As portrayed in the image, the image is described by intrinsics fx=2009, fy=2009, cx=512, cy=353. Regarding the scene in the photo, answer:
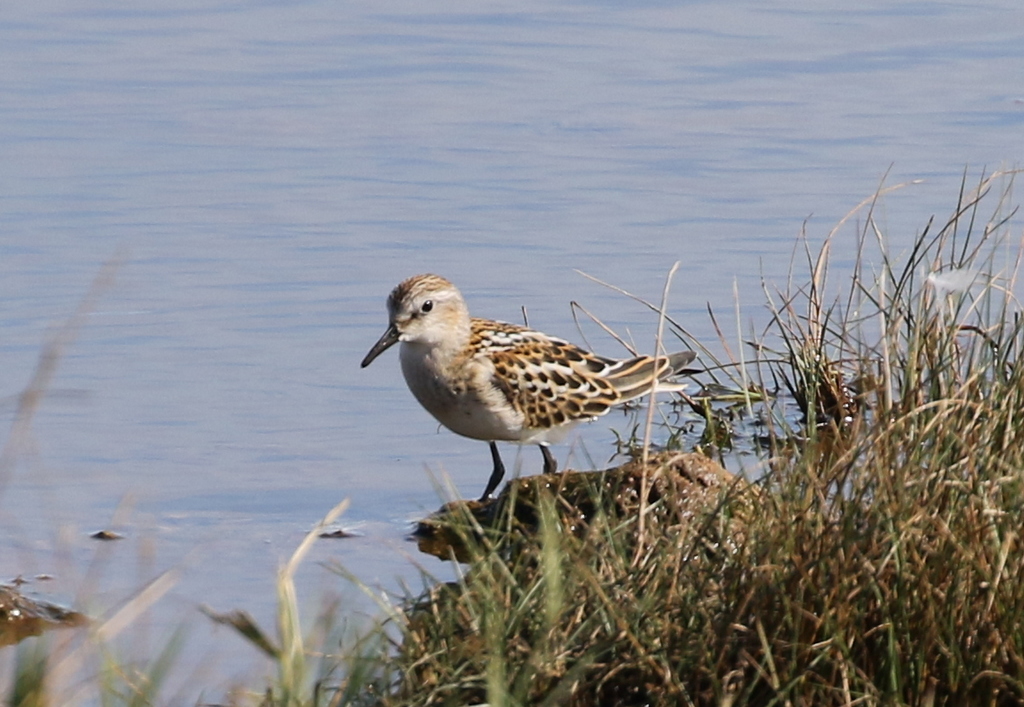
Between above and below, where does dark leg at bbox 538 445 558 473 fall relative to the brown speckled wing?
below

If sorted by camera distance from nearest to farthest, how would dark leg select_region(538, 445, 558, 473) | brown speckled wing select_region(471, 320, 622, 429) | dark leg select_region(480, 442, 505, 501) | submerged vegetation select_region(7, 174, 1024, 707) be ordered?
Result: submerged vegetation select_region(7, 174, 1024, 707) < dark leg select_region(480, 442, 505, 501) < brown speckled wing select_region(471, 320, 622, 429) < dark leg select_region(538, 445, 558, 473)

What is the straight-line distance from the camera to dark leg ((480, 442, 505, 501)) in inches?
308

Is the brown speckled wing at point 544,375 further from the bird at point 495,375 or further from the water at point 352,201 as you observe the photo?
the water at point 352,201

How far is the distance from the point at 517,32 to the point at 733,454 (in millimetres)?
7727

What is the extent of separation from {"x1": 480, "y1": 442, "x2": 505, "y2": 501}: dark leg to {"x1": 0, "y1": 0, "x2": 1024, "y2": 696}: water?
8.6 inches

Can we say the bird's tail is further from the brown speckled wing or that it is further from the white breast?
the white breast

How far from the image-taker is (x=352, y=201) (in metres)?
11.5

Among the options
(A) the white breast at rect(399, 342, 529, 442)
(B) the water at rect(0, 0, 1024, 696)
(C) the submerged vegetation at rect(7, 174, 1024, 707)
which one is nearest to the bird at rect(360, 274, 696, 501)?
(A) the white breast at rect(399, 342, 529, 442)

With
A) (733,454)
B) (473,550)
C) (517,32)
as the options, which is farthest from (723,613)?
(517,32)

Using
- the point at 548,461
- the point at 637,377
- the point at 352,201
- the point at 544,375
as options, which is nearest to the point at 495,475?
the point at 548,461

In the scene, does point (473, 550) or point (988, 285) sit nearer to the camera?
point (473, 550)

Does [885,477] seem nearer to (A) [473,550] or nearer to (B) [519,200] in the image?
(A) [473,550]

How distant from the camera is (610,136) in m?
12.6

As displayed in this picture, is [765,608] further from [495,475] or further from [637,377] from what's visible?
[637,377]
